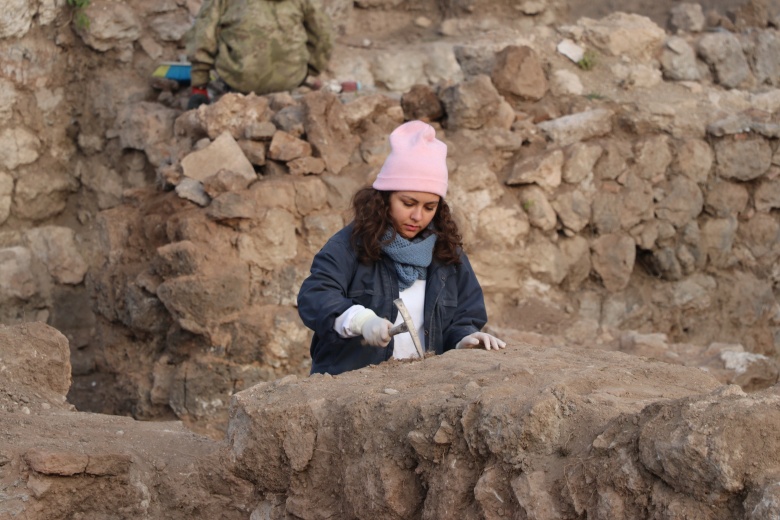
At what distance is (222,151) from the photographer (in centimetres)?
632

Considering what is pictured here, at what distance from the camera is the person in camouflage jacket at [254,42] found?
22.2 ft

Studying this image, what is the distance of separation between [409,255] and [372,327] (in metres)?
0.50

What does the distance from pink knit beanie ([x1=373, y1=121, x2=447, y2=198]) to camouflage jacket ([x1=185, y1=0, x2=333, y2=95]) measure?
346 cm

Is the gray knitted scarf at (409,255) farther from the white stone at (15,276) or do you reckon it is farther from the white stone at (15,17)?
the white stone at (15,17)

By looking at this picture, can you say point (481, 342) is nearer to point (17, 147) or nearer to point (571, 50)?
point (571, 50)

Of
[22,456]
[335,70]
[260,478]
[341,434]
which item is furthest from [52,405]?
[335,70]

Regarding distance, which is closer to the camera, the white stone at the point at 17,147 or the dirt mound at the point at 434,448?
the dirt mound at the point at 434,448

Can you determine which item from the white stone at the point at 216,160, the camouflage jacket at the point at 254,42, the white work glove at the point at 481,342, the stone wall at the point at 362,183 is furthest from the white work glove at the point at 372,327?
the camouflage jacket at the point at 254,42

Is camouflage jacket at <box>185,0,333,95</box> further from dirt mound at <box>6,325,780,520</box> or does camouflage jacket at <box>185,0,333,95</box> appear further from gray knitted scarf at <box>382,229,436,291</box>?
gray knitted scarf at <box>382,229,436,291</box>

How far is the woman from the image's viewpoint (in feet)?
11.3

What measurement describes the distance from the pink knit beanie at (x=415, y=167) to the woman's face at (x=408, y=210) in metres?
0.03

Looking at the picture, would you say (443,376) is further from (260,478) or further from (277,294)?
(277,294)

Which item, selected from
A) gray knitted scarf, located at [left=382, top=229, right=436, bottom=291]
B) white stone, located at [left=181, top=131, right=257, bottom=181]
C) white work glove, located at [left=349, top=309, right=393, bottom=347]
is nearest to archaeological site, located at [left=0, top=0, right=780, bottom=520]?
white stone, located at [left=181, top=131, right=257, bottom=181]

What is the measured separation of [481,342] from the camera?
11.4ft
